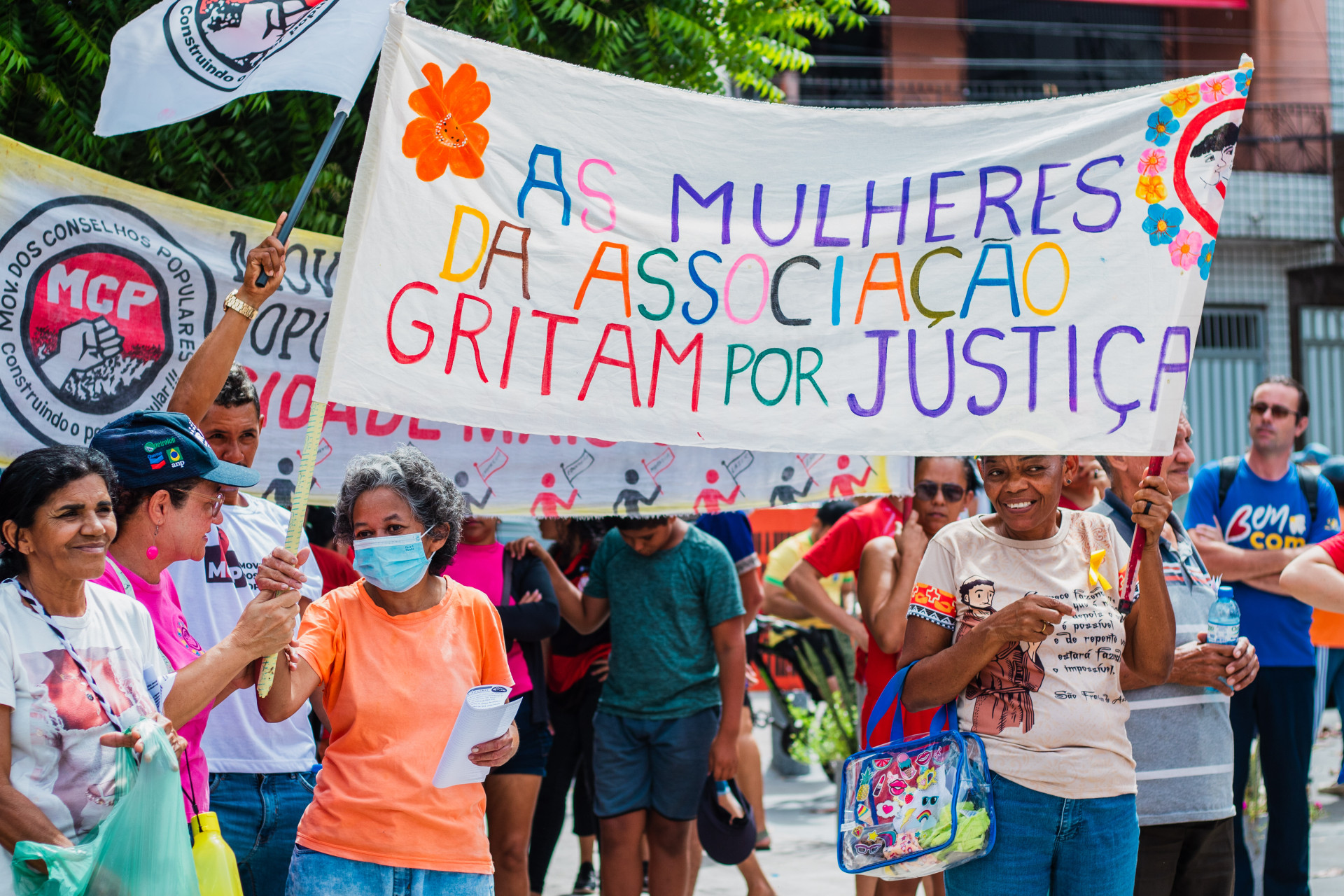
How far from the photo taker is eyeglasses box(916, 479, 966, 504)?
5.48 metres

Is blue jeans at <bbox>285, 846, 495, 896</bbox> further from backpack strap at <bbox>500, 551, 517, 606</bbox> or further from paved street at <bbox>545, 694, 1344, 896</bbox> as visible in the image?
paved street at <bbox>545, 694, 1344, 896</bbox>

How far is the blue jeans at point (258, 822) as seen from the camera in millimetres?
3555

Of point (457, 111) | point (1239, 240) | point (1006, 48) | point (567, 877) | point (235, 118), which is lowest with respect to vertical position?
point (567, 877)

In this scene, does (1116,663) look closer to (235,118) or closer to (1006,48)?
(235,118)

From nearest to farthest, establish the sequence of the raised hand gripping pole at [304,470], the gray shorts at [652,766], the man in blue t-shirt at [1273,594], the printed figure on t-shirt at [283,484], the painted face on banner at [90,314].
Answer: the raised hand gripping pole at [304,470] < the painted face on banner at [90,314] < the printed figure on t-shirt at [283,484] < the man in blue t-shirt at [1273,594] < the gray shorts at [652,766]

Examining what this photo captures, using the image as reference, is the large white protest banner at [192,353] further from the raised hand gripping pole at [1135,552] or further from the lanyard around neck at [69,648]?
the raised hand gripping pole at [1135,552]

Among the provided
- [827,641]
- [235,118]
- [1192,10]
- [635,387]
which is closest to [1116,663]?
[635,387]

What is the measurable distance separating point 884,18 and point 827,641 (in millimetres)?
13304

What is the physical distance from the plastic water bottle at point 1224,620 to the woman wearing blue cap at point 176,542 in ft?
8.44

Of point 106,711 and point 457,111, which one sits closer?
point 106,711

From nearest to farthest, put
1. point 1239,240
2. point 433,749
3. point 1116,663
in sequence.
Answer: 1. point 433,749
2. point 1116,663
3. point 1239,240

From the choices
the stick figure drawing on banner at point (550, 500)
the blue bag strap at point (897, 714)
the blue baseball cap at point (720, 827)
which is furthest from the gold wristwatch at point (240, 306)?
the blue baseball cap at point (720, 827)

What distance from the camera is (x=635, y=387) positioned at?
3473mm

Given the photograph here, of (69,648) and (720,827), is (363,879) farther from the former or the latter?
(720,827)
